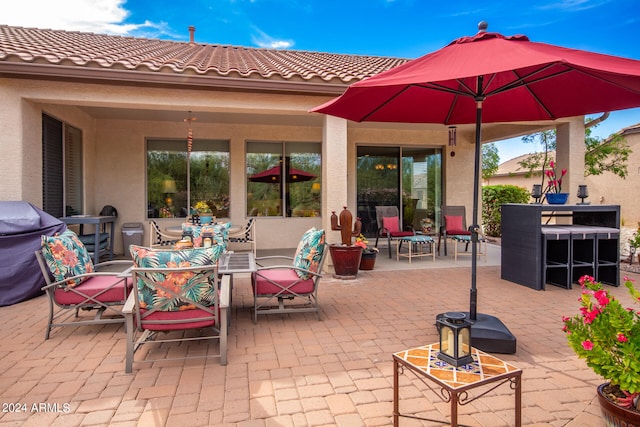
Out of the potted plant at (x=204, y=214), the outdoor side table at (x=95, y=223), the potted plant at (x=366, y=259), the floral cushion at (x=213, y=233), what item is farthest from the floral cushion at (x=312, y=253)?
the outdoor side table at (x=95, y=223)

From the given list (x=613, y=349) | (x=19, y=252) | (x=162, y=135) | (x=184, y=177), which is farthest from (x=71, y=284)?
(x=162, y=135)

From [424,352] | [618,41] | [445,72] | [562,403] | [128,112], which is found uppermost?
[618,41]

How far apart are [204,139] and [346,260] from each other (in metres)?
4.59

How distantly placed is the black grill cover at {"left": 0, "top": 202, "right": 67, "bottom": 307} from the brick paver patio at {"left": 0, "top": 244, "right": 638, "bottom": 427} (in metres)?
0.39

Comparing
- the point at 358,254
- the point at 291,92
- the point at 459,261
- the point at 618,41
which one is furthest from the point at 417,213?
the point at 618,41

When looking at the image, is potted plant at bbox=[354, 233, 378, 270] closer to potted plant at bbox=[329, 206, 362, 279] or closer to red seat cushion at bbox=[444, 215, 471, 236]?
potted plant at bbox=[329, 206, 362, 279]

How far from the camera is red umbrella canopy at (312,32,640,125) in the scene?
2.35 m

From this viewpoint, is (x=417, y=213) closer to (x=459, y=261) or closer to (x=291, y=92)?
(x=459, y=261)

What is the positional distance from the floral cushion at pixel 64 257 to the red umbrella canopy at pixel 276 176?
203 inches

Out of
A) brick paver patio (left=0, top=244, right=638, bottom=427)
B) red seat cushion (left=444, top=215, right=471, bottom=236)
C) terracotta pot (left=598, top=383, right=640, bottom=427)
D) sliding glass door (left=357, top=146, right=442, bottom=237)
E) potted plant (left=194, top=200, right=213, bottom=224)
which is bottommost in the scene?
brick paver patio (left=0, top=244, right=638, bottom=427)

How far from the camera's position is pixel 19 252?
468cm

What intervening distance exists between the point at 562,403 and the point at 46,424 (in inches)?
121

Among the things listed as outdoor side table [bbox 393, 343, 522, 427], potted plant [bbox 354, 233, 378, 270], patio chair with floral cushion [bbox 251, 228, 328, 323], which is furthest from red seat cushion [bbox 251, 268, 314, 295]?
potted plant [bbox 354, 233, 378, 270]

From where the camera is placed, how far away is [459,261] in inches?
292
